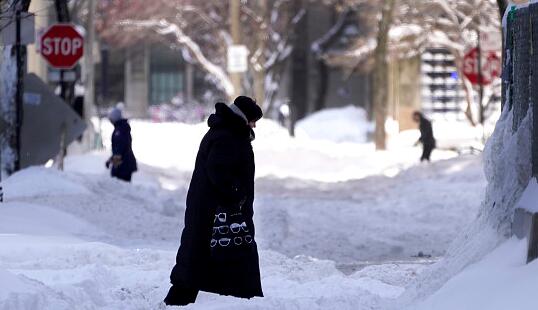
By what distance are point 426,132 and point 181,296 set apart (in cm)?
2153

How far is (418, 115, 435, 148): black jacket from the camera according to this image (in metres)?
30.9

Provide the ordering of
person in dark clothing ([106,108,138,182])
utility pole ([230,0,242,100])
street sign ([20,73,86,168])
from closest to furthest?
person in dark clothing ([106,108,138,182]) < street sign ([20,73,86,168]) < utility pole ([230,0,242,100])

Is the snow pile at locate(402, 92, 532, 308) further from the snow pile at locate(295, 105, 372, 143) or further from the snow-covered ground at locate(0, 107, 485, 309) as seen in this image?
the snow pile at locate(295, 105, 372, 143)

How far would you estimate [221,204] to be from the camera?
33.2 feet

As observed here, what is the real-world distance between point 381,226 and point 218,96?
49219mm

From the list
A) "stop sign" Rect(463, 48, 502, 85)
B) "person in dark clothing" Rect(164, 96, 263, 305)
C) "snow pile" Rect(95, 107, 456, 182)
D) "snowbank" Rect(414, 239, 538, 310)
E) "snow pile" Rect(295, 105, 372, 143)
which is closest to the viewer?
"snowbank" Rect(414, 239, 538, 310)

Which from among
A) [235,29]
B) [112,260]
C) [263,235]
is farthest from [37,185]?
[235,29]

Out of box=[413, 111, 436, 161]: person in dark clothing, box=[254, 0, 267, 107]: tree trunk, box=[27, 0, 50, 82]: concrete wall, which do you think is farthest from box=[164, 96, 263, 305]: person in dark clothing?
box=[254, 0, 267, 107]: tree trunk

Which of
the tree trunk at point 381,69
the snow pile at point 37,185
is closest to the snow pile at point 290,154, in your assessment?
the tree trunk at point 381,69

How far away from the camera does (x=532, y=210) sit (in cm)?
873

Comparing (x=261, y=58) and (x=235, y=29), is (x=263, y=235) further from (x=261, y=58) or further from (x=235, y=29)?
(x=261, y=58)

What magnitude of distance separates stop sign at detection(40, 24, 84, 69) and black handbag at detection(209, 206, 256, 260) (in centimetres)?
1421

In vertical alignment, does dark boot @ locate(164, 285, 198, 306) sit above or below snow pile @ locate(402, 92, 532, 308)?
below

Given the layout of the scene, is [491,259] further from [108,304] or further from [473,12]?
[473,12]
